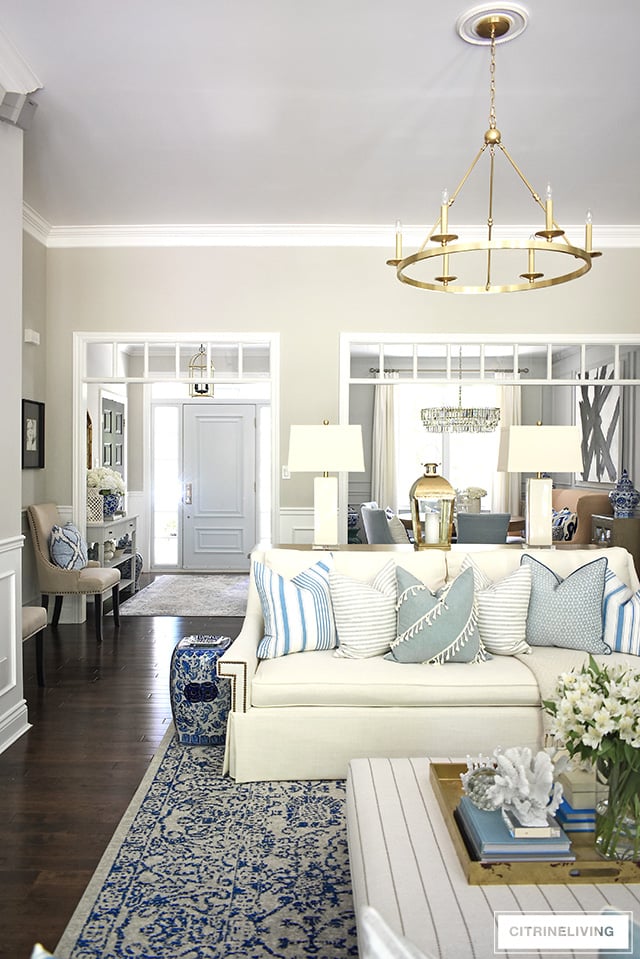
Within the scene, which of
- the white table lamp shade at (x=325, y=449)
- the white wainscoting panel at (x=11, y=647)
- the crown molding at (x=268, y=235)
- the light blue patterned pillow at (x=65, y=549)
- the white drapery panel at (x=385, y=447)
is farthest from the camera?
the white drapery panel at (x=385, y=447)

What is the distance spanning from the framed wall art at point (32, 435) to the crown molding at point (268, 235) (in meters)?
1.29

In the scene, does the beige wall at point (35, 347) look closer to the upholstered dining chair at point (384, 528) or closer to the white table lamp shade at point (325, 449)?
the white table lamp shade at point (325, 449)

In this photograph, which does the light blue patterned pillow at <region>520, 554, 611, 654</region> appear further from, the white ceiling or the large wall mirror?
the large wall mirror

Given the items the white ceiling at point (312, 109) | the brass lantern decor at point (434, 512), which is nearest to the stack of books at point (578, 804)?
the brass lantern decor at point (434, 512)

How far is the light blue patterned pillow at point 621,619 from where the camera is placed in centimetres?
329

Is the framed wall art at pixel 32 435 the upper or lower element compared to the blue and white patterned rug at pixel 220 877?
upper

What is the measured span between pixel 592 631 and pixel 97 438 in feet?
16.5

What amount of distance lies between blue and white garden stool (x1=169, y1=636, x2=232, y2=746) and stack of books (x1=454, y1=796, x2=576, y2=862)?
1648 millimetres

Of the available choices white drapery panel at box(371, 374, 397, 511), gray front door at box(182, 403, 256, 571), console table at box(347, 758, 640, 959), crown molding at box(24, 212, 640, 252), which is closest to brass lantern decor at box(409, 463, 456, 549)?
console table at box(347, 758, 640, 959)

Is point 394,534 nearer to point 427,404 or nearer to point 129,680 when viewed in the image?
point 129,680

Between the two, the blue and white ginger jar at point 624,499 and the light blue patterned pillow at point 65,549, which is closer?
→ the light blue patterned pillow at point 65,549

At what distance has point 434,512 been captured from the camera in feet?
12.8

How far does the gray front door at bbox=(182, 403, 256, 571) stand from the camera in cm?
886

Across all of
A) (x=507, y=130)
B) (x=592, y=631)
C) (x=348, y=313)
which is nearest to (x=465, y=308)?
(x=348, y=313)
